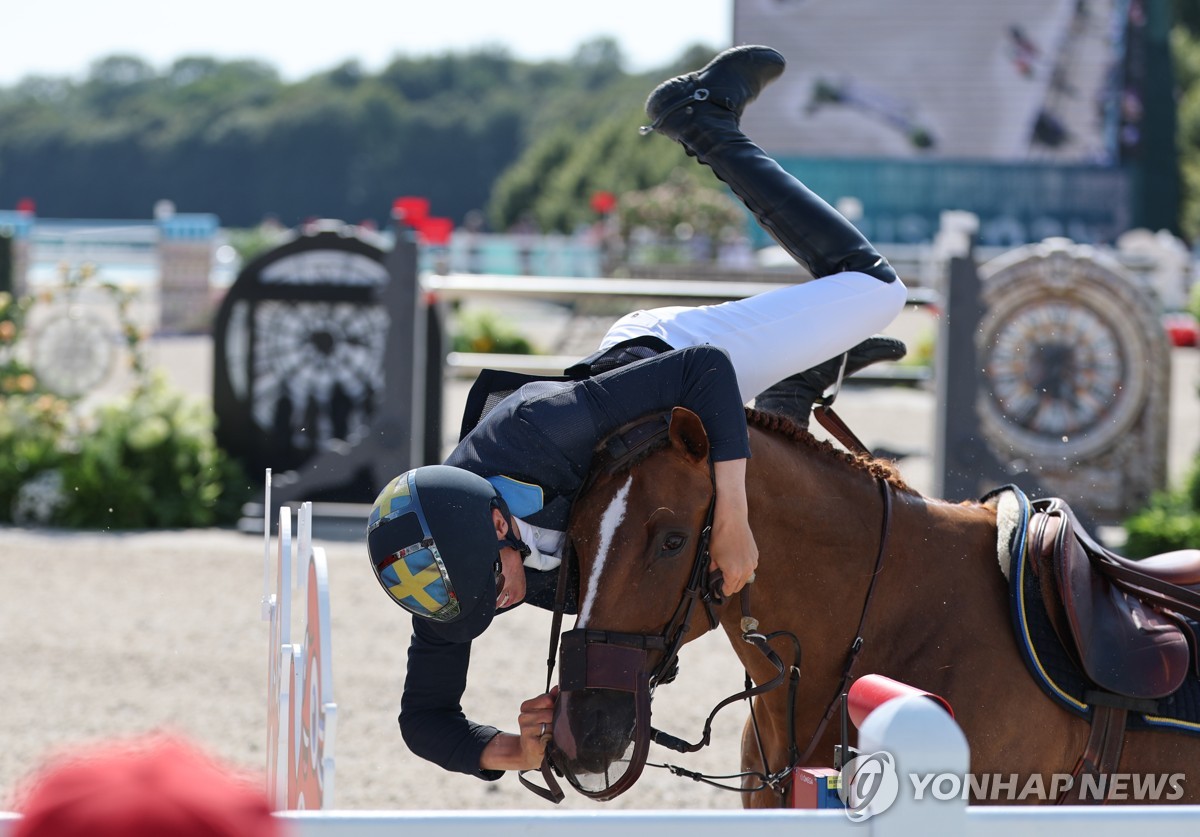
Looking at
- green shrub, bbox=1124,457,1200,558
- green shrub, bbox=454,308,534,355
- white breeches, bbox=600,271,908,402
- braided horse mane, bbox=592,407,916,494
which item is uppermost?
green shrub, bbox=454,308,534,355

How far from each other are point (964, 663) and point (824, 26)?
32.1 metres

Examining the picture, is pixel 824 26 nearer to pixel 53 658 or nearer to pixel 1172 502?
pixel 1172 502

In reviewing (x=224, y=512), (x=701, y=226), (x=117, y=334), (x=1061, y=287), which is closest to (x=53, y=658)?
(x=224, y=512)

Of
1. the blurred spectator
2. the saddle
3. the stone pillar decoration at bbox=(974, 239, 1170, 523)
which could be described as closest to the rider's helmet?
the saddle

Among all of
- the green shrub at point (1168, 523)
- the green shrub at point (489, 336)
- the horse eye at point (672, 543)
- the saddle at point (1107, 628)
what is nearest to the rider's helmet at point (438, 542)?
the horse eye at point (672, 543)

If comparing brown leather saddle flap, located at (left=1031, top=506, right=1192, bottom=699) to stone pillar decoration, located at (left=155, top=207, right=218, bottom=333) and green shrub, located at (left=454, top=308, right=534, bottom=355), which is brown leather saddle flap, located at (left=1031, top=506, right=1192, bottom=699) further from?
stone pillar decoration, located at (left=155, top=207, right=218, bottom=333)

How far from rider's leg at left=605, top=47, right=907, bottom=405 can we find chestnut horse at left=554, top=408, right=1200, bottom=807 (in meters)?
0.14

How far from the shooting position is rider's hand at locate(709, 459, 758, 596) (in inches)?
80.6

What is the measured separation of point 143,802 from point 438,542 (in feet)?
3.51

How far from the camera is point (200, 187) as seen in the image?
77875mm

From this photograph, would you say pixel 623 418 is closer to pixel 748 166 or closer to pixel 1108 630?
pixel 748 166

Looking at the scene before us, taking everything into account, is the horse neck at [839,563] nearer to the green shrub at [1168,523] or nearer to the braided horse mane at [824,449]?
the braided horse mane at [824,449]

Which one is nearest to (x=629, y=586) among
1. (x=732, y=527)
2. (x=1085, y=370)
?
(x=732, y=527)

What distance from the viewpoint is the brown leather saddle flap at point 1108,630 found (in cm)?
221
